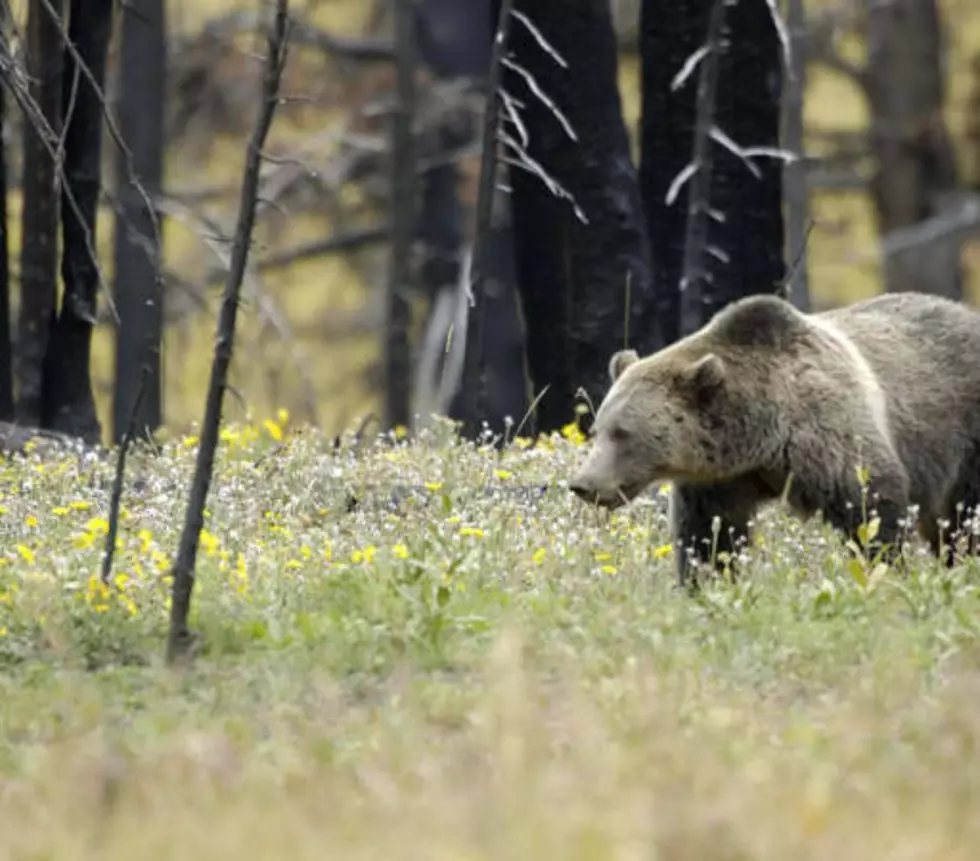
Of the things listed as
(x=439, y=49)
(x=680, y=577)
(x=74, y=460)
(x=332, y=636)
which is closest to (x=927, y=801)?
(x=332, y=636)

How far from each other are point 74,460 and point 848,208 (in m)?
26.8

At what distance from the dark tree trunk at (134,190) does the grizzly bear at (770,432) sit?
8512 mm

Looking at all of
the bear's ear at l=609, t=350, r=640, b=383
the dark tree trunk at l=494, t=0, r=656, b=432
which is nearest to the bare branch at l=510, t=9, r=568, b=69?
the dark tree trunk at l=494, t=0, r=656, b=432

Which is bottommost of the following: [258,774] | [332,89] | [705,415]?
[258,774]

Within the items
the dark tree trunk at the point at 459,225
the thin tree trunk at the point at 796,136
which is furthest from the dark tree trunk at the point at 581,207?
the dark tree trunk at the point at 459,225

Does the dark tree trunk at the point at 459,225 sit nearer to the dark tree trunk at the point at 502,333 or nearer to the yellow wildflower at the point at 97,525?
the dark tree trunk at the point at 502,333

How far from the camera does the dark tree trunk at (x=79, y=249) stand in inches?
542

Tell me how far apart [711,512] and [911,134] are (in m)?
19.4

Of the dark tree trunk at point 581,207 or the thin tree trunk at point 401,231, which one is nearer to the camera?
the dark tree trunk at point 581,207

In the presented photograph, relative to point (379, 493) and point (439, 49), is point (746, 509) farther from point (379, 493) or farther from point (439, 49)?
point (439, 49)

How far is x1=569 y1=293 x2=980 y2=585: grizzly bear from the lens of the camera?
9.40 metres

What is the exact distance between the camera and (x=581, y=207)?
1436cm

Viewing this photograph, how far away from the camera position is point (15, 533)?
9.98 metres

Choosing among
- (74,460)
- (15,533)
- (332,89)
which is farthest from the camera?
(332,89)
